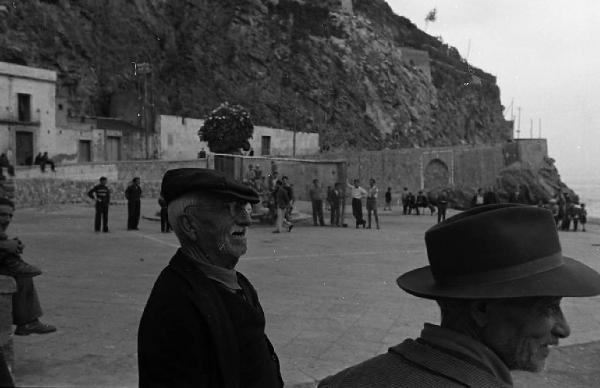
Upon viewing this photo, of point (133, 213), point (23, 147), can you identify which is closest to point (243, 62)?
→ point (23, 147)

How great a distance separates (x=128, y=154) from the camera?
134 ft

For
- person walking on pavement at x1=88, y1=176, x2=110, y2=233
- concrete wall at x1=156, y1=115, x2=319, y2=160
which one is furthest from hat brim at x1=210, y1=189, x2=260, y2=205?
concrete wall at x1=156, y1=115, x2=319, y2=160

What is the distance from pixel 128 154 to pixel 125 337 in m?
37.1

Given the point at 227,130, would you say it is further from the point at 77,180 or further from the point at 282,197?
the point at 77,180

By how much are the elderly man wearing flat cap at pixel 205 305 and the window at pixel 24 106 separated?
34981 millimetres

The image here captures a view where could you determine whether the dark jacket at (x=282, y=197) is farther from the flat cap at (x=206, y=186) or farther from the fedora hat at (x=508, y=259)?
the fedora hat at (x=508, y=259)

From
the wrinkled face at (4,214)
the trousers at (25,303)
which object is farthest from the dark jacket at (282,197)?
the wrinkled face at (4,214)

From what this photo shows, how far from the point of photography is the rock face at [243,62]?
46.2 metres

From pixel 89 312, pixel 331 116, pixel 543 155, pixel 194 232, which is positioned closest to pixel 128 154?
pixel 331 116

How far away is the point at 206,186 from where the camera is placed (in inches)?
94.3

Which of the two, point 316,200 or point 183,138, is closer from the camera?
point 316,200

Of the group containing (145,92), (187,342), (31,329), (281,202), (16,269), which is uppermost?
(145,92)

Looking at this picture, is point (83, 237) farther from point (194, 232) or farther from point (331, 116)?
point (331, 116)

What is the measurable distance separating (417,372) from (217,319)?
3.07 feet
